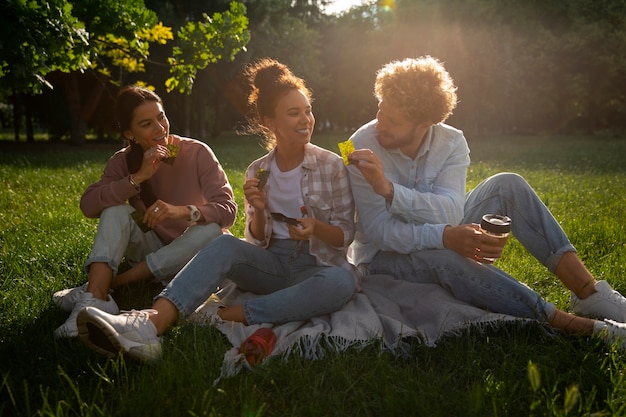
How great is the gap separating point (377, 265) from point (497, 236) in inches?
38.4

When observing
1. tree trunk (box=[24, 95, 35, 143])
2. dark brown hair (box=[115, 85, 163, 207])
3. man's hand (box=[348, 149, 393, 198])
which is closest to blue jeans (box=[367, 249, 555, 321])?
man's hand (box=[348, 149, 393, 198])

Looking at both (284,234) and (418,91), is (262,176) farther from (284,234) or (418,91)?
(418,91)

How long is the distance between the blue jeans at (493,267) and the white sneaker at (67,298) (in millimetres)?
1864

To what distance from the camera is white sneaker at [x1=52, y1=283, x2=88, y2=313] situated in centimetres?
331

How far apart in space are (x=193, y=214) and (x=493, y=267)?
Answer: 1.92 m

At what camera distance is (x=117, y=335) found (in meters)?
2.53

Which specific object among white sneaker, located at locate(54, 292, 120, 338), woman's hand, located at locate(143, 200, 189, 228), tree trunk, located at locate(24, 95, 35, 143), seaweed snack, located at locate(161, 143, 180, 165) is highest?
seaweed snack, located at locate(161, 143, 180, 165)

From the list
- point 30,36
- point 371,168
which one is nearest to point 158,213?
point 371,168

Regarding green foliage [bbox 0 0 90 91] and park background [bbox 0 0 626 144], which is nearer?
green foliage [bbox 0 0 90 91]

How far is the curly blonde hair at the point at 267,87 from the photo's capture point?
3541 millimetres

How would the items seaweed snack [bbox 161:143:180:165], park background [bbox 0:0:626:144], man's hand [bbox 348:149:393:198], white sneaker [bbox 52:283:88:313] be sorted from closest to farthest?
1. man's hand [bbox 348:149:393:198]
2. white sneaker [bbox 52:283:88:313]
3. seaweed snack [bbox 161:143:180:165]
4. park background [bbox 0:0:626:144]

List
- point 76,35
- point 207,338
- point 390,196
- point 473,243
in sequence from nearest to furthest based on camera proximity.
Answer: point 207,338
point 473,243
point 390,196
point 76,35

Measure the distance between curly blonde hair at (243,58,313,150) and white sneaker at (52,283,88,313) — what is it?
159cm

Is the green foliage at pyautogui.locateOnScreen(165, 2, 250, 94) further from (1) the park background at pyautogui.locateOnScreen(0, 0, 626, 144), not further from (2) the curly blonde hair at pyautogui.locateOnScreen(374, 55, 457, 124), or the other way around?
(1) the park background at pyautogui.locateOnScreen(0, 0, 626, 144)
